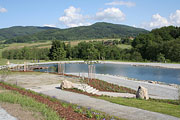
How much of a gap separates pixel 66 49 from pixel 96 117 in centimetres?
7010

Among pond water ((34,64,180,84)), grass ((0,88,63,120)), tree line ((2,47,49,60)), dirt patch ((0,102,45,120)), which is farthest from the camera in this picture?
tree line ((2,47,49,60))

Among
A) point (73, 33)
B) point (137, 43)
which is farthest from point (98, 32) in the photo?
point (137, 43)

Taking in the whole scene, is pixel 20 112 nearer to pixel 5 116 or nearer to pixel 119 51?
pixel 5 116

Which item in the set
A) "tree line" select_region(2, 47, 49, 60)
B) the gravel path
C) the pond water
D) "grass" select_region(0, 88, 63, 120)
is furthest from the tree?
the gravel path

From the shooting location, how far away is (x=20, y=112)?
7.73m

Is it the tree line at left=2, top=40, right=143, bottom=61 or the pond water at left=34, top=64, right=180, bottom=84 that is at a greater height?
the tree line at left=2, top=40, right=143, bottom=61

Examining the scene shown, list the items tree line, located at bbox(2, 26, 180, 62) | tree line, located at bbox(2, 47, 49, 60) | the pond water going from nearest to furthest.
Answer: the pond water, tree line, located at bbox(2, 26, 180, 62), tree line, located at bbox(2, 47, 49, 60)

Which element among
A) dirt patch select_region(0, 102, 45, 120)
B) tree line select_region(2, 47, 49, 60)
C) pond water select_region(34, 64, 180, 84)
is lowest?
pond water select_region(34, 64, 180, 84)

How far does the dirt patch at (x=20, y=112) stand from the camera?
23.2ft

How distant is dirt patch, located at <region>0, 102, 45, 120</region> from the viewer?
708cm

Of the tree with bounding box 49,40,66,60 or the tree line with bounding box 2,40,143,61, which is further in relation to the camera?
the tree line with bounding box 2,40,143,61

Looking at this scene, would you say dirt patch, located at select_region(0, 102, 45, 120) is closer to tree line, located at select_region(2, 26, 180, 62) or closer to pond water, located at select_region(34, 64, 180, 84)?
pond water, located at select_region(34, 64, 180, 84)

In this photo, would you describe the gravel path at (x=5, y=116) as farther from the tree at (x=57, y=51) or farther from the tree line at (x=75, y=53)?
the tree at (x=57, y=51)

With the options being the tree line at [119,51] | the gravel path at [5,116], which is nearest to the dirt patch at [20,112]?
the gravel path at [5,116]
